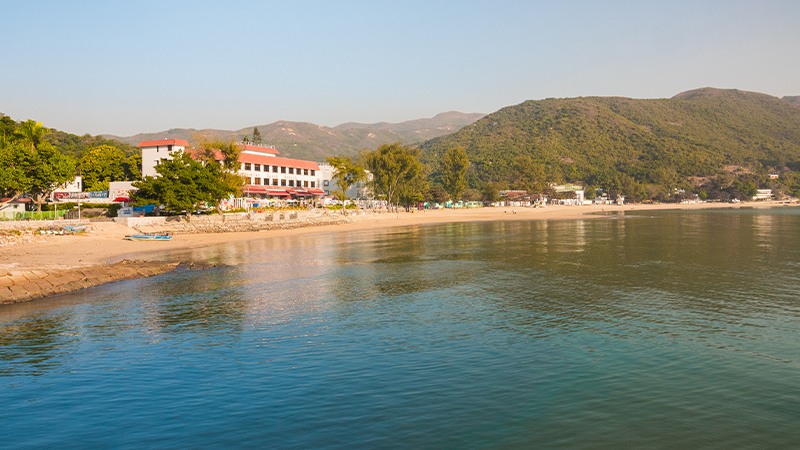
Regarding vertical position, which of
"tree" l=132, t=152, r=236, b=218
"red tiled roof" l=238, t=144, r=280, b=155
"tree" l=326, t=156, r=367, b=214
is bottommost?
"tree" l=132, t=152, r=236, b=218

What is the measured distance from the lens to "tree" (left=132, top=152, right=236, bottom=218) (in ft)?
198

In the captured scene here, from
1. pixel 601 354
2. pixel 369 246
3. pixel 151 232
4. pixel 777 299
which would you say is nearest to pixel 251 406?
pixel 601 354

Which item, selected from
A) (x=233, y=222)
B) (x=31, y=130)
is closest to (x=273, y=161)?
(x=233, y=222)

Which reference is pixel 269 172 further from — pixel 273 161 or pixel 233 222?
pixel 233 222

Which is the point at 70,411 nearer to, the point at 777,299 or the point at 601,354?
the point at 601,354

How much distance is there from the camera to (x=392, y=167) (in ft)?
359

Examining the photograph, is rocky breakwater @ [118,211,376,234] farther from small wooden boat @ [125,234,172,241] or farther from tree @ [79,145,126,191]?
tree @ [79,145,126,191]

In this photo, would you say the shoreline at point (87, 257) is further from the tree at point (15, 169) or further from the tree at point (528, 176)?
the tree at point (528, 176)

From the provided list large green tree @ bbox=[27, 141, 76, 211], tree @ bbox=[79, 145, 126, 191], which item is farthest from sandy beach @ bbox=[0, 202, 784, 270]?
tree @ bbox=[79, 145, 126, 191]

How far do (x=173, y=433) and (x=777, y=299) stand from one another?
84.8 ft

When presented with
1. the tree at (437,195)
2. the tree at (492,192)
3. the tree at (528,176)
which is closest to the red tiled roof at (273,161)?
the tree at (437,195)

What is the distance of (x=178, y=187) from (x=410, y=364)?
55.9 metres

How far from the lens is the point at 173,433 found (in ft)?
32.8

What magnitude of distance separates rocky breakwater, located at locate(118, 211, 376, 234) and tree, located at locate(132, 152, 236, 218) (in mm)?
2137
